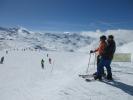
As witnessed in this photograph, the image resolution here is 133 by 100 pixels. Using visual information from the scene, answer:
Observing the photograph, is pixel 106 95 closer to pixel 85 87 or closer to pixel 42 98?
pixel 85 87

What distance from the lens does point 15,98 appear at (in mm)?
14047

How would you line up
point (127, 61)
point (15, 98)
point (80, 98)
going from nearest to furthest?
point (80, 98), point (15, 98), point (127, 61)

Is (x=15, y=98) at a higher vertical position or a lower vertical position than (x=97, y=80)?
lower

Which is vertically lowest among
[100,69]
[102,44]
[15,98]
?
[15,98]

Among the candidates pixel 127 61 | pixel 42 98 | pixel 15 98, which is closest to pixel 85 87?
pixel 42 98

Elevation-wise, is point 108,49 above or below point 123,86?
above

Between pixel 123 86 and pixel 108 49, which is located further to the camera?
pixel 108 49

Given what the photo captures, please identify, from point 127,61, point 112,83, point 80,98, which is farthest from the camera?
point 127,61

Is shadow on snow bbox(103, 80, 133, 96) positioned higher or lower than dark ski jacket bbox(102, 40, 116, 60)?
lower

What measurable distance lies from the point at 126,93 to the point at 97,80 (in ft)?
7.72

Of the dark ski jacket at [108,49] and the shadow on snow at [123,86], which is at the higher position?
the dark ski jacket at [108,49]

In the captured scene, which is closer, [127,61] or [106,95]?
[106,95]

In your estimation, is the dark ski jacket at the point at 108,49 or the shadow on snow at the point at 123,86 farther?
the dark ski jacket at the point at 108,49

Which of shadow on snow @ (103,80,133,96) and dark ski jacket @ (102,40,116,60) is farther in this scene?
dark ski jacket @ (102,40,116,60)
